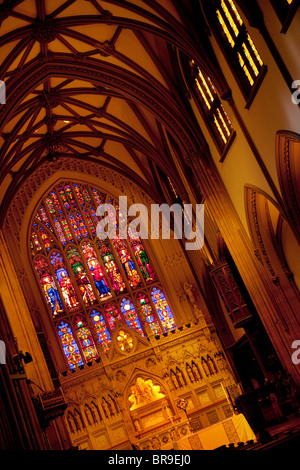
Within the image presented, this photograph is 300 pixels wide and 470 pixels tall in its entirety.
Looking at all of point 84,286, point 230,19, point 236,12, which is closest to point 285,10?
point 236,12

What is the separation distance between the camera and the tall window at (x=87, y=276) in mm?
24078

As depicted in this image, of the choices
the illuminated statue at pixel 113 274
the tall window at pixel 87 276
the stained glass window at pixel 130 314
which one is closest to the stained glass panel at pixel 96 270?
the tall window at pixel 87 276

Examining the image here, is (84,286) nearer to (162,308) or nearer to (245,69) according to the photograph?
(162,308)

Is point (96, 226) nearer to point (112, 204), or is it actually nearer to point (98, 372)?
point (112, 204)

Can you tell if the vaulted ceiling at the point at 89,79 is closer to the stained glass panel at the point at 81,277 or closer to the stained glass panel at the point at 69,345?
the stained glass panel at the point at 81,277

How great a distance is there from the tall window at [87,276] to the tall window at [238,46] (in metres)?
12.5

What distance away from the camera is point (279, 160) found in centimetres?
1301

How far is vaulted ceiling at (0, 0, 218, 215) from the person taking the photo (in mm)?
15586

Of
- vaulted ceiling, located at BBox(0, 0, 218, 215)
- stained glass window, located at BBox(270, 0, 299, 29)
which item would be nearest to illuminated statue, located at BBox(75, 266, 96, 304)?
vaulted ceiling, located at BBox(0, 0, 218, 215)

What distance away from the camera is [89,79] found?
18.5 metres

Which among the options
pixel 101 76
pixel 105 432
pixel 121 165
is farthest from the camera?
pixel 121 165

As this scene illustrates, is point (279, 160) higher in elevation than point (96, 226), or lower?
lower
